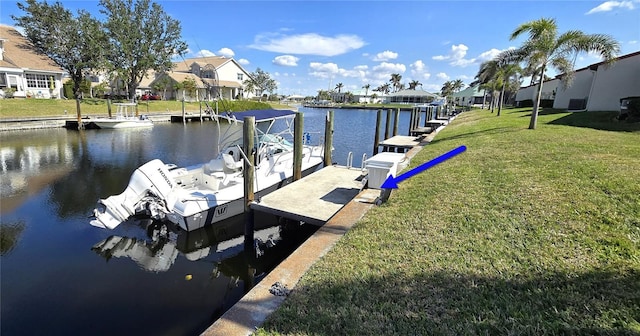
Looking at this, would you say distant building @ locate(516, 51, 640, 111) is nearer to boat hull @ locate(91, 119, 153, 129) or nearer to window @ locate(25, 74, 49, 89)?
boat hull @ locate(91, 119, 153, 129)

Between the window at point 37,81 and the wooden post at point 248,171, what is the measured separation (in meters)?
38.0

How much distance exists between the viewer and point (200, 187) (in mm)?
9000

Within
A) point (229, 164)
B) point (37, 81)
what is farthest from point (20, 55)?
point (229, 164)

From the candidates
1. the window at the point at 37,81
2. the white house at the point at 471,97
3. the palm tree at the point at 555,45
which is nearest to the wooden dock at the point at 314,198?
the palm tree at the point at 555,45

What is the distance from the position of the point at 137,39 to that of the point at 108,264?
41153 mm

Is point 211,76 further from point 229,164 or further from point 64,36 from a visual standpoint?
point 229,164

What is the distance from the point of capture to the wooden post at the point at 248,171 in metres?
6.91

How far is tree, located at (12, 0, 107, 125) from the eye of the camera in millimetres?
32312

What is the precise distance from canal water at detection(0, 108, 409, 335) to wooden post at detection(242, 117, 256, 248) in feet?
1.58

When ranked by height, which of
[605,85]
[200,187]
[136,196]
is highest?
[605,85]

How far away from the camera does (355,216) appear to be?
5406 millimetres

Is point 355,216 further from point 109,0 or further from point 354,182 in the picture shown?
point 109,0

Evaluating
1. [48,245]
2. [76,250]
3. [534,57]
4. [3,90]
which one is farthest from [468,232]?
[3,90]

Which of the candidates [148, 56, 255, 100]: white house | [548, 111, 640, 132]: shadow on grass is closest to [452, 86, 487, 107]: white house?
[148, 56, 255, 100]: white house
